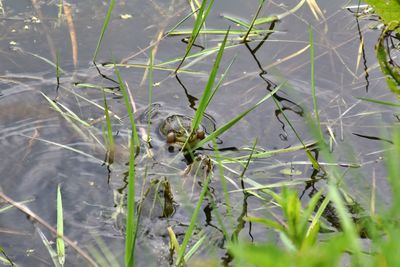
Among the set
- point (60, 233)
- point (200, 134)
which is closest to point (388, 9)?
point (200, 134)

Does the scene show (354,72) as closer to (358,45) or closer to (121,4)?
(358,45)

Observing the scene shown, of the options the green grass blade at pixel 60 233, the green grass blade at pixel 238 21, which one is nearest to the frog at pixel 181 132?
the green grass blade at pixel 60 233

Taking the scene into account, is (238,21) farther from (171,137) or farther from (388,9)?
(171,137)

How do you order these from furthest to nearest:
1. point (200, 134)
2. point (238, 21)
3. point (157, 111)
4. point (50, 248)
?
1. point (238, 21)
2. point (157, 111)
3. point (200, 134)
4. point (50, 248)

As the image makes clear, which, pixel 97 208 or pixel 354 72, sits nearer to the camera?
pixel 97 208

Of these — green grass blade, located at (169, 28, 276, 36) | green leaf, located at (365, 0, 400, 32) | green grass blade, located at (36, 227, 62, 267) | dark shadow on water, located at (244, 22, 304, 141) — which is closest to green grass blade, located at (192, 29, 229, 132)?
dark shadow on water, located at (244, 22, 304, 141)

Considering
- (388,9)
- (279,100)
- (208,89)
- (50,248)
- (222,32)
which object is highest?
(222,32)

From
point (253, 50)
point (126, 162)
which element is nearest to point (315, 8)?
point (253, 50)
